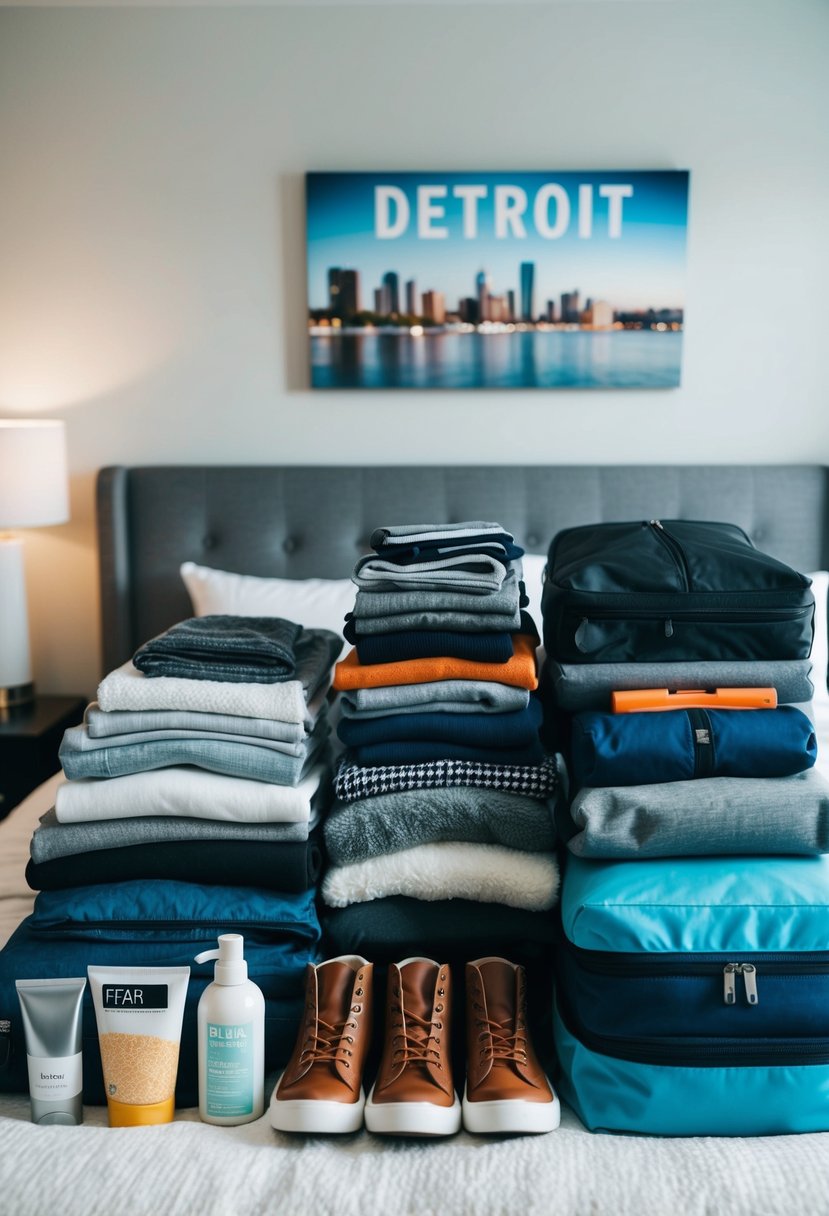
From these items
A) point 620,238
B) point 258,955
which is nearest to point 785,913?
point 258,955

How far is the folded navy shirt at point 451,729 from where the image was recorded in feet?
4.89

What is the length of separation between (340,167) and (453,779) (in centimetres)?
186

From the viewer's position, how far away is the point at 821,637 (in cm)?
226

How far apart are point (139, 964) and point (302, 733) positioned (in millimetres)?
371

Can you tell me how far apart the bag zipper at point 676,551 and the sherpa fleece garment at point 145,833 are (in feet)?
2.05

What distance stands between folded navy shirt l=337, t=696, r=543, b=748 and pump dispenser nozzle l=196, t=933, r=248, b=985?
357 mm

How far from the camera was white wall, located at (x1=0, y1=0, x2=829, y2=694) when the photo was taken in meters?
2.63

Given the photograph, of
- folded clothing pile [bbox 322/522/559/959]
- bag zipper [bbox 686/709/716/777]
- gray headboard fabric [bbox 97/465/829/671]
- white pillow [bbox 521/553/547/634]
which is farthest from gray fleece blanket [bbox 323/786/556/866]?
gray headboard fabric [bbox 97/465/829/671]

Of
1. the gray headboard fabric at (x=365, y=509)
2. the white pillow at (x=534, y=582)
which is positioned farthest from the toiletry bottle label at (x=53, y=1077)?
the gray headboard fabric at (x=365, y=509)

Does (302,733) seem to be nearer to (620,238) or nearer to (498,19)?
(620,238)

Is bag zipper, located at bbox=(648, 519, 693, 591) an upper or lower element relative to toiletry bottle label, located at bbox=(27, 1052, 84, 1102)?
upper

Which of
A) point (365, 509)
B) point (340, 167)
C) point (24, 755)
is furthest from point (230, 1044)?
point (340, 167)

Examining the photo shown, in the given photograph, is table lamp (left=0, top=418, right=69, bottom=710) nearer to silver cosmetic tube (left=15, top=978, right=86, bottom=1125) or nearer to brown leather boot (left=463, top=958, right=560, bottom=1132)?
silver cosmetic tube (left=15, top=978, right=86, bottom=1125)

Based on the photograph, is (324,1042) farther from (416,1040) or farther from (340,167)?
(340,167)
